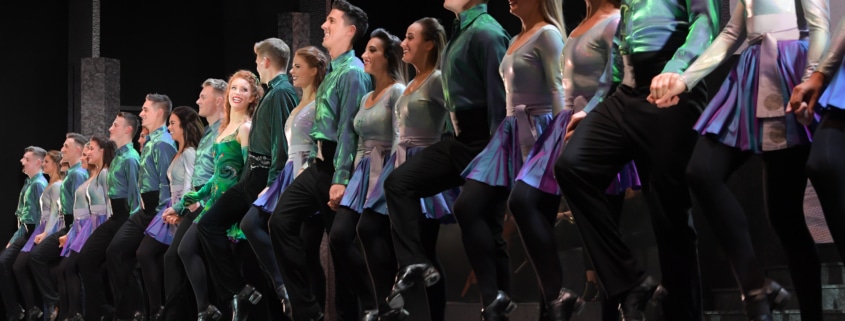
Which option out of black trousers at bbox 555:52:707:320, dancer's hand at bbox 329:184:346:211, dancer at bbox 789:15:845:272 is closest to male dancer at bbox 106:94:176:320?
dancer's hand at bbox 329:184:346:211

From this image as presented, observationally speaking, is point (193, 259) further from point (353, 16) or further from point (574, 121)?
point (574, 121)

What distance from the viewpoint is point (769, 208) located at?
326cm

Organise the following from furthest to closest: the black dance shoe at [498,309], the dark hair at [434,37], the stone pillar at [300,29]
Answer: the stone pillar at [300,29], the dark hair at [434,37], the black dance shoe at [498,309]

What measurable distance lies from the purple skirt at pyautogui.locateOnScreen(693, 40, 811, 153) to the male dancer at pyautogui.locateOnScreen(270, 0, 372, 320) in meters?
2.15

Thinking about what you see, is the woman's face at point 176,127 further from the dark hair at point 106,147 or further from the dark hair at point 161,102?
the dark hair at point 106,147

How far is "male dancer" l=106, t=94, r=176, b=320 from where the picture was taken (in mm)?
7223

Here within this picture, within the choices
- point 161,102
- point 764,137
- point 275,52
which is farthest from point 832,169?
point 161,102

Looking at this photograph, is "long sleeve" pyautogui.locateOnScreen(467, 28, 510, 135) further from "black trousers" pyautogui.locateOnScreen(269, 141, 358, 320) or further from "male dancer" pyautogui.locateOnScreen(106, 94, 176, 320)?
"male dancer" pyautogui.locateOnScreen(106, 94, 176, 320)

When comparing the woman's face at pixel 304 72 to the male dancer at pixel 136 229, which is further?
the male dancer at pixel 136 229

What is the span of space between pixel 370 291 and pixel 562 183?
5.90ft

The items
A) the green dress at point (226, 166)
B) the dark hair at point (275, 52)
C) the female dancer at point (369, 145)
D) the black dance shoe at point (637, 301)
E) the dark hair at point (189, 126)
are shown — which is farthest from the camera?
the dark hair at point (189, 126)

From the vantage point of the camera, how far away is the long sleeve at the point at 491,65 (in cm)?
440

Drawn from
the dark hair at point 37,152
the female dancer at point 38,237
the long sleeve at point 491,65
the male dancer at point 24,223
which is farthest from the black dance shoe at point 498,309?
the dark hair at point 37,152

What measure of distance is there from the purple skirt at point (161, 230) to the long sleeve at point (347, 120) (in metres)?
1.96
